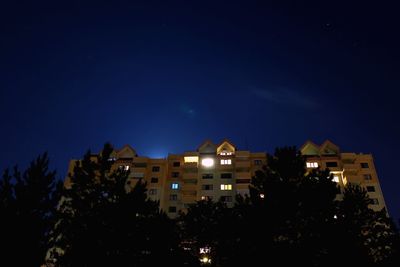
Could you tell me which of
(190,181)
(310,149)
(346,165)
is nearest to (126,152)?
(190,181)

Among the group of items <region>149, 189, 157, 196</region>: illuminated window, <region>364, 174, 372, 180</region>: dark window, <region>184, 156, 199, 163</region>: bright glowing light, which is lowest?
<region>149, 189, 157, 196</region>: illuminated window

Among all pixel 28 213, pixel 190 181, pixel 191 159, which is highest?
pixel 191 159

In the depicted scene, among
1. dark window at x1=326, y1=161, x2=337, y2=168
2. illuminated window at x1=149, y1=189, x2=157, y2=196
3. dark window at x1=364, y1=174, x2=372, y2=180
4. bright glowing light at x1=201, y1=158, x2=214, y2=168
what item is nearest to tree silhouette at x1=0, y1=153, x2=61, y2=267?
illuminated window at x1=149, y1=189, x2=157, y2=196

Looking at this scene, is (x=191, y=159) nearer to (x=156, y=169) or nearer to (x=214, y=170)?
(x=214, y=170)

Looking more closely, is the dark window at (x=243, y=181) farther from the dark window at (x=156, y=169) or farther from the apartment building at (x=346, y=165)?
the dark window at (x=156, y=169)

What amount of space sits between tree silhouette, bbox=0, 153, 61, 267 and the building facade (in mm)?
44462

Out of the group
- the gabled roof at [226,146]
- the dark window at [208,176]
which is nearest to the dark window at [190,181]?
the dark window at [208,176]

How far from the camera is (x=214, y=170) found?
6650cm

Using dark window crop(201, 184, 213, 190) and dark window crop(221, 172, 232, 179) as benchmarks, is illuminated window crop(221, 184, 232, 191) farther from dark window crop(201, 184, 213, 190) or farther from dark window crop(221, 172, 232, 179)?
dark window crop(201, 184, 213, 190)

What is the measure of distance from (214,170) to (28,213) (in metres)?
50.1

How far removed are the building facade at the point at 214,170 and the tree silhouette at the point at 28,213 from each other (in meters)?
44.5

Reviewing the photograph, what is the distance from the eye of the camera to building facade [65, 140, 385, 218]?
63.2 meters

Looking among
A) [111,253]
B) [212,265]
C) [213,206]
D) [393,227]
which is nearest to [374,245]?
[393,227]

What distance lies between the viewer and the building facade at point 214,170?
6325 centimetres
